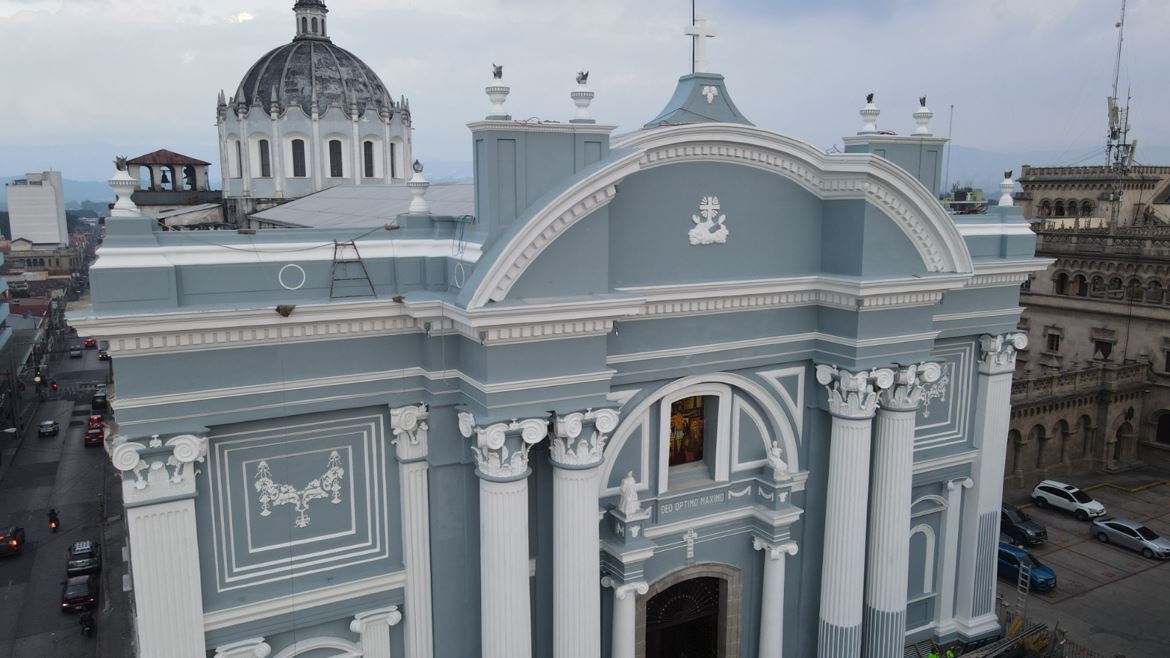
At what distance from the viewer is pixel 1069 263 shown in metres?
37.5

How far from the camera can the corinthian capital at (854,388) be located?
14.0 meters

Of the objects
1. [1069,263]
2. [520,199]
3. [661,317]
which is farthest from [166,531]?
[1069,263]

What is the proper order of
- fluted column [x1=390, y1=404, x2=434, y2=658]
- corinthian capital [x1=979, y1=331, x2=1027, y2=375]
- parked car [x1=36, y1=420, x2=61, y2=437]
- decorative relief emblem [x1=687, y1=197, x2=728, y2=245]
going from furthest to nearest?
1. parked car [x1=36, y1=420, x2=61, y2=437]
2. corinthian capital [x1=979, y1=331, x2=1027, y2=375]
3. decorative relief emblem [x1=687, y1=197, x2=728, y2=245]
4. fluted column [x1=390, y1=404, x2=434, y2=658]

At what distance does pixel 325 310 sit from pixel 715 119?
269 inches

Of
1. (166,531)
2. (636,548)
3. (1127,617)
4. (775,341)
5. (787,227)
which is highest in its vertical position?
(787,227)

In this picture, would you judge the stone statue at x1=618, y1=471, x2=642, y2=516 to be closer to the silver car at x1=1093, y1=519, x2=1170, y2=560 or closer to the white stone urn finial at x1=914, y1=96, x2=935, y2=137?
the white stone urn finial at x1=914, y1=96, x2=935, y2=137

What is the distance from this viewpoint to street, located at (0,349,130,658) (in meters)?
23.1

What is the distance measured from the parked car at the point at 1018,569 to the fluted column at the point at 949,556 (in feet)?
22.0

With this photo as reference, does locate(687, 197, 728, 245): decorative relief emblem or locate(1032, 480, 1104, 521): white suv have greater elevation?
locate(687, 197, 728, 245): decorative relief emblem

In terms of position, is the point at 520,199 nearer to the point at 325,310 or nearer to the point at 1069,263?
the point at 325,310

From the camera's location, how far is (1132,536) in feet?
86.2

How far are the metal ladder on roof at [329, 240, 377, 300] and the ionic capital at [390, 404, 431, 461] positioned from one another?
1685 mm

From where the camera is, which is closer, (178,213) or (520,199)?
(520,199)

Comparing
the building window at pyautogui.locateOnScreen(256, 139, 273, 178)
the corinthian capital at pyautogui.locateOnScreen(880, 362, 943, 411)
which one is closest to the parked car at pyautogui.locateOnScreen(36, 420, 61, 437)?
the building window at pyautogui.locateOnScreen(256, 139, 273, 178)
